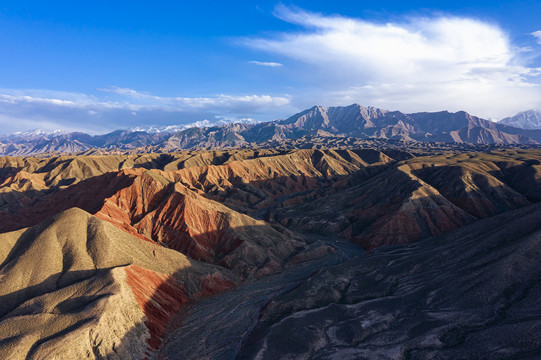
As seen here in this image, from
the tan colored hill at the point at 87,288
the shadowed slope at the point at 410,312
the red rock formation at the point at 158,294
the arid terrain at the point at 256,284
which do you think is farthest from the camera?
the red rock formation at the point at 158,294

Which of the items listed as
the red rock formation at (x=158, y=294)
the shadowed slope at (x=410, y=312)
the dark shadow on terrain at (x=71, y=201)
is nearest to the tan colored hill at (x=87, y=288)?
the red rock formation at (x=158, y=294)

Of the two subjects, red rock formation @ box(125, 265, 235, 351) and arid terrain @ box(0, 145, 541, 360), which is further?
red rock formation @ box(125, 265, 235, 351)

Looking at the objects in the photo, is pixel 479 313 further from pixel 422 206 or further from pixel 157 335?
pixel 422 206

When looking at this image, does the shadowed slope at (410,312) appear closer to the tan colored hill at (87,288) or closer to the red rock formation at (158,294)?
the red rock formation at (158,294)

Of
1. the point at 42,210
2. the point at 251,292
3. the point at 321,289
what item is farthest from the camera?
the point at 42,210

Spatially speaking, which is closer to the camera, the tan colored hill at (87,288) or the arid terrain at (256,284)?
the tan colored hill at (87,288)

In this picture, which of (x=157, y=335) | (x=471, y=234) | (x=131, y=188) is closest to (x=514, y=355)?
(x=471, y=234)

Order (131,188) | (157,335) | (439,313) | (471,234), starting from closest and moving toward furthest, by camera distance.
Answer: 1. (439,313)
2. (157,335)
3. (471,234)
4. (131,188)

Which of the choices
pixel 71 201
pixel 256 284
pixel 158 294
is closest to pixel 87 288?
pixel 158 294

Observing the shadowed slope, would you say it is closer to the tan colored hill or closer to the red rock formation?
the red rock formation

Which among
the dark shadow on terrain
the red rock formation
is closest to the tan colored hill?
the red rock formation

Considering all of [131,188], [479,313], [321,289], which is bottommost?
[321,289]
